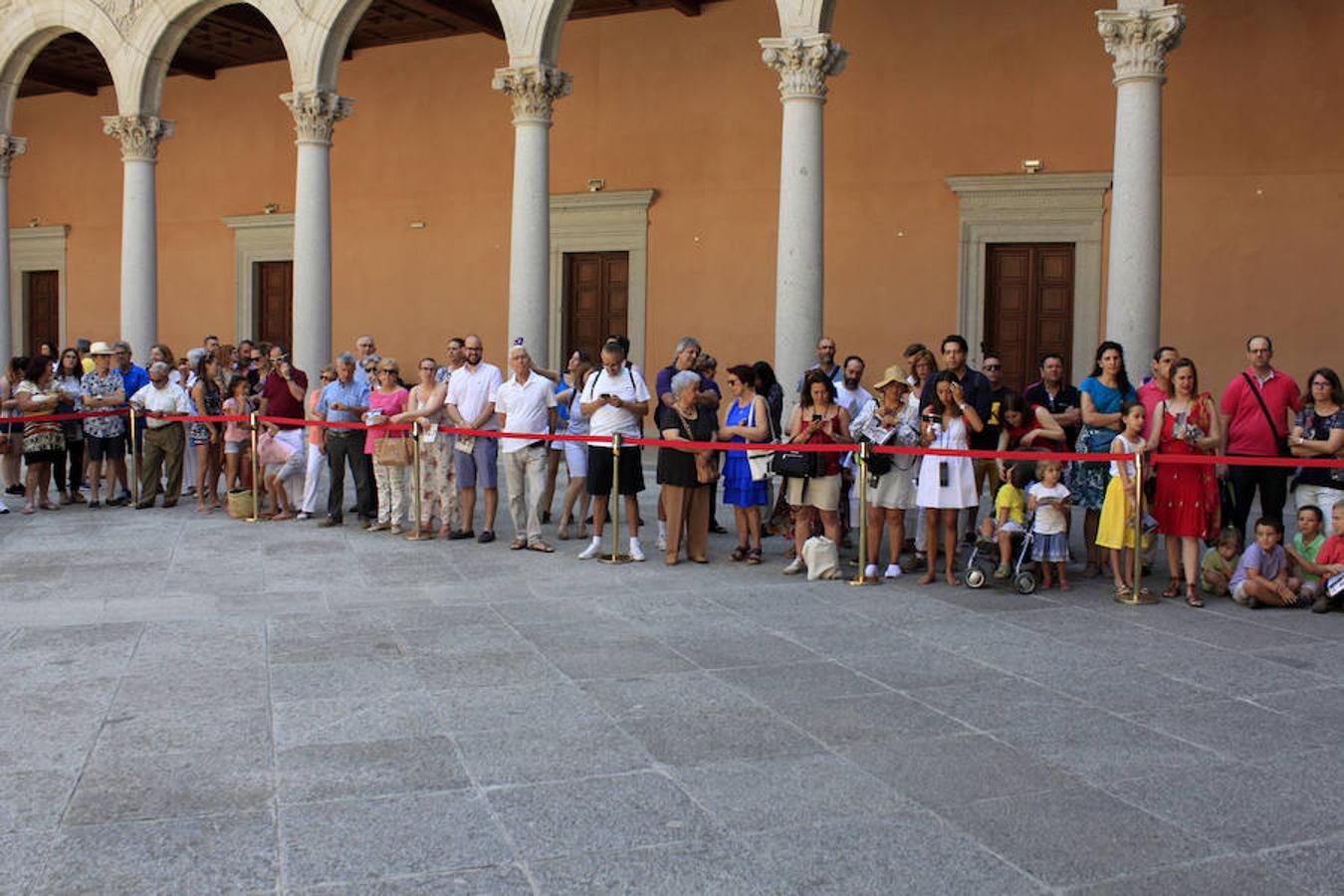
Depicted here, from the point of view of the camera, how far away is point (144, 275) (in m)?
17.2

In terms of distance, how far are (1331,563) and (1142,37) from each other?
5.42 meters

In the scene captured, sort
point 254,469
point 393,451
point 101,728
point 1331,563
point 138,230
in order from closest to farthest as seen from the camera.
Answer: point 101,728 < point 1331,563 < point 393,451 < point 254,469 < point 138,230

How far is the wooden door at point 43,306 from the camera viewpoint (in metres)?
24.9

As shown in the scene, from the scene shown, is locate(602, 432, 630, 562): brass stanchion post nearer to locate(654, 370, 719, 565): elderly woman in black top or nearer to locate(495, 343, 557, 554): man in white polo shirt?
locate(654, 370, 719, 565): elderly woman in black top

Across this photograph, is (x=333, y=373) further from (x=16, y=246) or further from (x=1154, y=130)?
(x=16, y=246)

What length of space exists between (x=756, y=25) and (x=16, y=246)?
16.5 meters

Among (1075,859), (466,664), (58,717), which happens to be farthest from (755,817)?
(58,717)

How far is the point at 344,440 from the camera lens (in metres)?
11.1

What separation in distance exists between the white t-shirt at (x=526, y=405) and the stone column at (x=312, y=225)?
636 cm

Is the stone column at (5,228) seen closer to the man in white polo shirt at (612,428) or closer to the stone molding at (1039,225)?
the man in white polo shirt at (612,428)

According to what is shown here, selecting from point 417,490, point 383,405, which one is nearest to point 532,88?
point 383,405

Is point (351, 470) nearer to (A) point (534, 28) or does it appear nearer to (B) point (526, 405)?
(B) point (526, 405)

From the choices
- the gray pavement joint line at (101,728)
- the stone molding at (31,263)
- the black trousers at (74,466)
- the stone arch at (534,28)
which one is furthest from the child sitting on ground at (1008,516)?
the stone molding at (31,263)

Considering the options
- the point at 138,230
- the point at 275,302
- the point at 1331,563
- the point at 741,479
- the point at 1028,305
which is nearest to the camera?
the point at 1331,563
